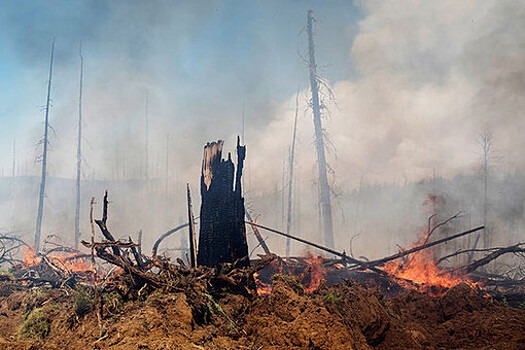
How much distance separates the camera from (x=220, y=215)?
278 inches

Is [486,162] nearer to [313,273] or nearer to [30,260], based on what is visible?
[313,273]

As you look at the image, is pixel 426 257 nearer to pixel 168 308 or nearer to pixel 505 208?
pixel 168 308

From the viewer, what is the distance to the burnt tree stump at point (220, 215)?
6883 mm

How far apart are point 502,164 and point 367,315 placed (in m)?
26.7

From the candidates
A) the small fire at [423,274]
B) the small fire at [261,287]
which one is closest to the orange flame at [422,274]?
the small fire at [423,274]

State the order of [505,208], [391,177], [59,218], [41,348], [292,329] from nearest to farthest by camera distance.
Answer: [41,348] → [292,329] → [505,208] → [391,177] → [59,218]

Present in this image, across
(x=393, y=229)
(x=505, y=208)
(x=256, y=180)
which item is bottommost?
(x=393, y=229)

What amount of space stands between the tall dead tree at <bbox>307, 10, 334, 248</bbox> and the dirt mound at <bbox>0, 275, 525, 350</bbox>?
57.2 feet

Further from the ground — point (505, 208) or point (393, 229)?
point (505, 208)

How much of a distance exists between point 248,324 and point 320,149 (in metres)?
21.5

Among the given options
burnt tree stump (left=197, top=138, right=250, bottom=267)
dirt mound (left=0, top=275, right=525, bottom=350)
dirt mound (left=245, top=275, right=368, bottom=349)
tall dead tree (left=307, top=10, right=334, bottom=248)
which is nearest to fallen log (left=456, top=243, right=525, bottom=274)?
dirt mound (left=0, top=275, right=525, bottom=350)

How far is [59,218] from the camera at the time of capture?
1502 inches

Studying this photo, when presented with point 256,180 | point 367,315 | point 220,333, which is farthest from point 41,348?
point 256,180

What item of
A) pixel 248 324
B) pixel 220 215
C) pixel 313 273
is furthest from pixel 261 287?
pixel 248 324
